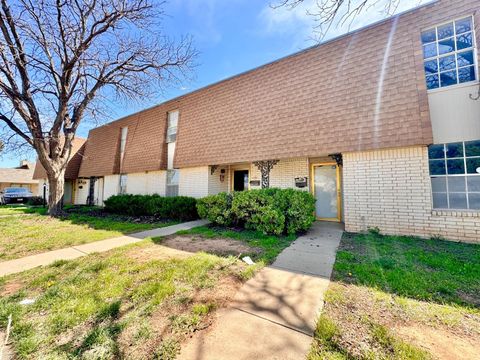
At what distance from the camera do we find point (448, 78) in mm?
5934

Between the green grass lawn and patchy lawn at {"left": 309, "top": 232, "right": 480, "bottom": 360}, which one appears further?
the green grass lawn

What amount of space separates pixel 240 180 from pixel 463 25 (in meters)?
9.34

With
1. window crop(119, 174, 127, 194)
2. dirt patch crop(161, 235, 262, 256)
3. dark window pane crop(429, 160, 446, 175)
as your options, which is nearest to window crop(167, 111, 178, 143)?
window crop(119, 174, 127, 194)

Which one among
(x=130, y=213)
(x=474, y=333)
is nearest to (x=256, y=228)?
(x=474, y=333)

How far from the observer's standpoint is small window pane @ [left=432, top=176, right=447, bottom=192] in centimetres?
583

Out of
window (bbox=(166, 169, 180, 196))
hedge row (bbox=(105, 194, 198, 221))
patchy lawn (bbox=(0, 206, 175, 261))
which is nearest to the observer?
patchy lawn (bbox=(0, 206, 175, 261))

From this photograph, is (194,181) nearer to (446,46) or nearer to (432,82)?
(432,82)

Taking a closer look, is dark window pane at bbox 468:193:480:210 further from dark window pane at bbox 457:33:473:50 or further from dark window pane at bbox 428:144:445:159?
dark window pane at bbox 457:33:473:50

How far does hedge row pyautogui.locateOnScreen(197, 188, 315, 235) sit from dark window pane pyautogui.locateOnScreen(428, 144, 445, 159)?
359 cm

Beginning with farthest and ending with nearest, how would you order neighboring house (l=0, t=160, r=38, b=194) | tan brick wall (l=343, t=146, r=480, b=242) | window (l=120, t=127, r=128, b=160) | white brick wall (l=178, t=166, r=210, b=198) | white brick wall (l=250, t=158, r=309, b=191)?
neighboring house (l=0, t=160, r=38, b=194), window (l=120, t=127, r=128, b=160), white brick wall (l=178, t=166, r=210, b=198), white brick wall (l=250, t=158, r=309, b=191), tan brick wall (l=343, t=146, r=480, b=242)

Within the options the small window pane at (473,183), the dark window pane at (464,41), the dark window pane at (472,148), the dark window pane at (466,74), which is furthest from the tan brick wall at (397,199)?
the dark window pane at (464,41)

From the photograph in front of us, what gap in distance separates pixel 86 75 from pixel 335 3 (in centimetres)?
1055

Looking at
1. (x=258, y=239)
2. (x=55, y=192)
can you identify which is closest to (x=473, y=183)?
(x=258, y=239)

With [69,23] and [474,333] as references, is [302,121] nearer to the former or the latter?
[474,333]
